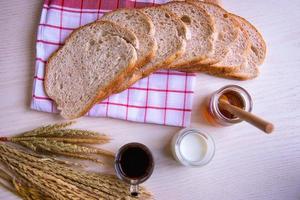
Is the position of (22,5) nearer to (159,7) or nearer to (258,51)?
(159,7)

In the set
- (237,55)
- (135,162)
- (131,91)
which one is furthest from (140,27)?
(135,162)

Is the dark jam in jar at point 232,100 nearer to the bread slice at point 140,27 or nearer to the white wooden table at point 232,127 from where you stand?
the white wooden table at point 232,127

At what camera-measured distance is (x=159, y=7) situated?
55.2 inches

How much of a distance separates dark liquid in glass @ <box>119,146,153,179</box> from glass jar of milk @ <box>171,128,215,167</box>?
11 centimetres

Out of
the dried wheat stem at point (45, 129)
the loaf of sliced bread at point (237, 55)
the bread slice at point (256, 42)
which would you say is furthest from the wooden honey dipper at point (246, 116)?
the dried wheat stem at point (45, 129)

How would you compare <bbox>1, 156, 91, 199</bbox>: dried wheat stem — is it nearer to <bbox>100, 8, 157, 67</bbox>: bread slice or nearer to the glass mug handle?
Answer: the glass mug handle

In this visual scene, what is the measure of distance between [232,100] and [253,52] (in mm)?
204

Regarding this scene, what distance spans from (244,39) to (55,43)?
68 centimetres

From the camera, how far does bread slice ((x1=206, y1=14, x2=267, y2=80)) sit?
1.44m

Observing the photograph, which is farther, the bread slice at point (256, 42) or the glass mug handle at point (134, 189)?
the bread slice at point (256, 42)

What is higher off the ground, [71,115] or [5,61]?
[5,61]

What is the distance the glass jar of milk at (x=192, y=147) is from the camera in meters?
1.36

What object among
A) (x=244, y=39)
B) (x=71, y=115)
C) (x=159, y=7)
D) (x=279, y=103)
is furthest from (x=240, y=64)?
(x=71, y=115)

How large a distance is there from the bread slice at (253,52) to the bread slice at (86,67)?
0.38m
